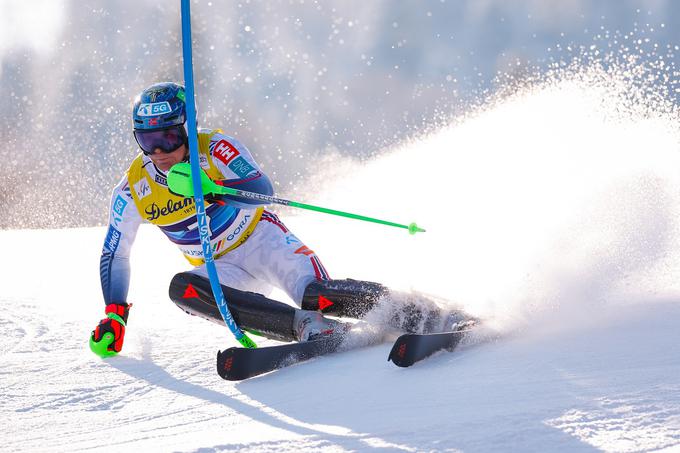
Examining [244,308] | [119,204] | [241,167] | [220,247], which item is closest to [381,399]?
[244,308]

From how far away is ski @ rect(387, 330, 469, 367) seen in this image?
318 cm

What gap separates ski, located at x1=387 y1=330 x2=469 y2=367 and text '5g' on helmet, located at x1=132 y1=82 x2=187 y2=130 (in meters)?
1.92

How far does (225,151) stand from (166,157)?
0.34 m

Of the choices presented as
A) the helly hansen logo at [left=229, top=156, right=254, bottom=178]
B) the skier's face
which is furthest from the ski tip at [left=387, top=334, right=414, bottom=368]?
the skier's face

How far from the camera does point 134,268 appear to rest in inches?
375

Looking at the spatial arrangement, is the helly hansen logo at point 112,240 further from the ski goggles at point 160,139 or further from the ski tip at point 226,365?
the ski tip at point 226,365

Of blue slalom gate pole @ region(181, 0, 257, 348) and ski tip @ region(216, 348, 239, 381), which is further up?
blue slalom gate pole @ region(181, 0, 257, 348)

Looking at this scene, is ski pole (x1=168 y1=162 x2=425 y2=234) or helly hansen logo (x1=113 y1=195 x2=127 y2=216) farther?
helly hansen logo (x1=113 y1=195 x2=127 y2=216)

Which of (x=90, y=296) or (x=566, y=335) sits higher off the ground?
(x=90, y=296)

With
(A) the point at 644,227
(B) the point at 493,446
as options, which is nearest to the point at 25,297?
(A) the point at 644,227

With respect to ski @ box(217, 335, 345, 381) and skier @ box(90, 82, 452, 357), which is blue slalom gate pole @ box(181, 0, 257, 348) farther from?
ski @ box(217, 335, 345, 381)

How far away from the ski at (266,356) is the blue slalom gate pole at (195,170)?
0.42m

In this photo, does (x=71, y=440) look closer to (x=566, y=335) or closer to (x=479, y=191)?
(x=566, y=335)

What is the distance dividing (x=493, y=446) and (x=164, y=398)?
1.71m
